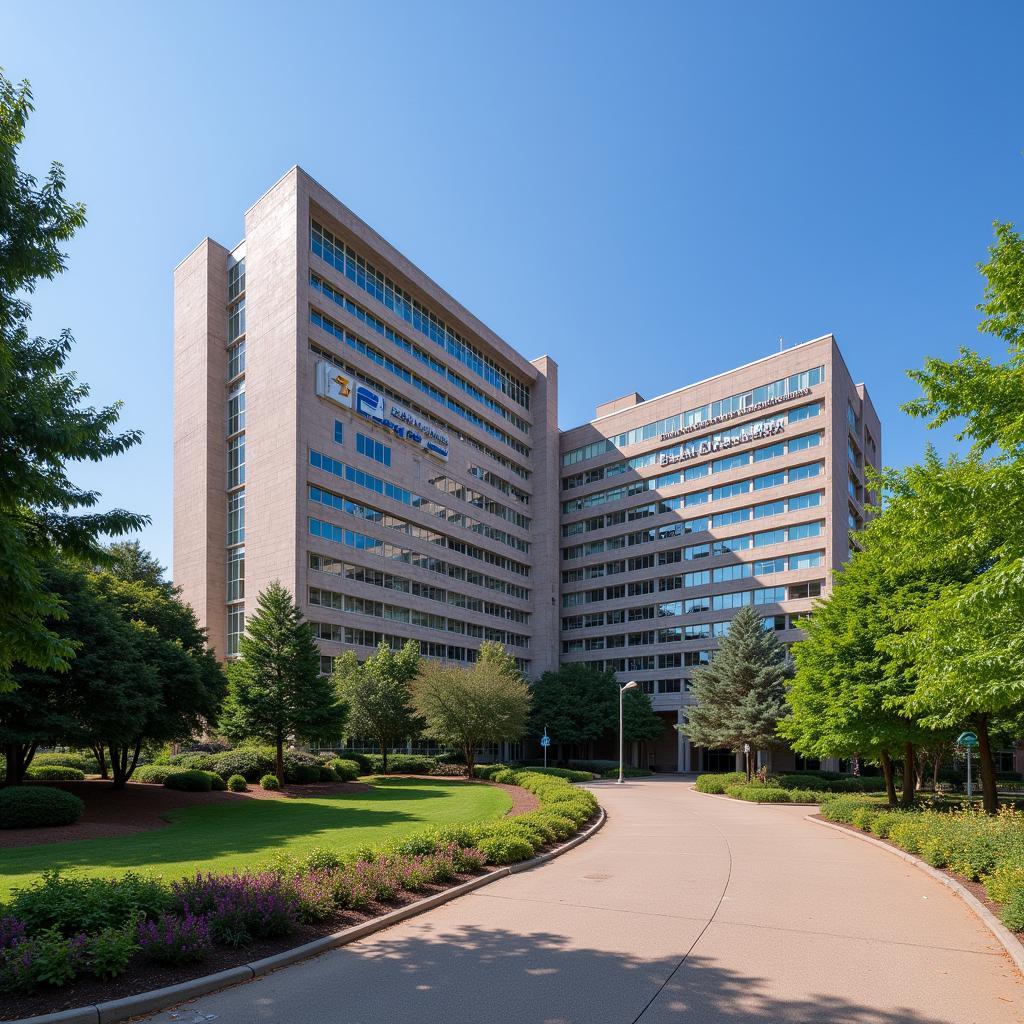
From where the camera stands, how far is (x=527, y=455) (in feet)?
277

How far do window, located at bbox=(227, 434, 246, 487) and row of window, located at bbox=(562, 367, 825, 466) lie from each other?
3697cm

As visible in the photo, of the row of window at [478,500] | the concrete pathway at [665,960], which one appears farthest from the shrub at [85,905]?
the row of window at [478,500]

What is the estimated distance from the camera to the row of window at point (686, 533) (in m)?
65.3

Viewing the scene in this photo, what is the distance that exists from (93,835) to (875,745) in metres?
22.8

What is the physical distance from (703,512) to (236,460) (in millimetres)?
41440

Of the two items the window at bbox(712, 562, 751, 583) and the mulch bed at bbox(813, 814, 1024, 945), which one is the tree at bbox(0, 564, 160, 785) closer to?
the mulch bed at bbox(813, 814, 1024, 945)

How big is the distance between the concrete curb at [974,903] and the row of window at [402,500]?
45072mm

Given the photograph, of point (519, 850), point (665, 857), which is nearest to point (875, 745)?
point (665, 857)

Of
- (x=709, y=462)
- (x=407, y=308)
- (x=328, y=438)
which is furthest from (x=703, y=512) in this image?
(x=328, y=438)

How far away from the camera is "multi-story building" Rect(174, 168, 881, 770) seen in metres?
57.7

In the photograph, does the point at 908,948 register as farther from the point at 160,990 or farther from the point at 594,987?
the point at 160,990

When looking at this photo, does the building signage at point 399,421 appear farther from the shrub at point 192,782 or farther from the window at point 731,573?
the shrub at point 192,782

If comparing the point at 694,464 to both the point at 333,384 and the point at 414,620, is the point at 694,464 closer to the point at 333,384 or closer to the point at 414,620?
the point at 414,620

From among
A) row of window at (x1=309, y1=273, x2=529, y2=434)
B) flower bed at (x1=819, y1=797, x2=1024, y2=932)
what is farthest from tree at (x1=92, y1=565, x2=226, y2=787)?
row of window at (x1=309, y1=273, x2=529, y2=434)
